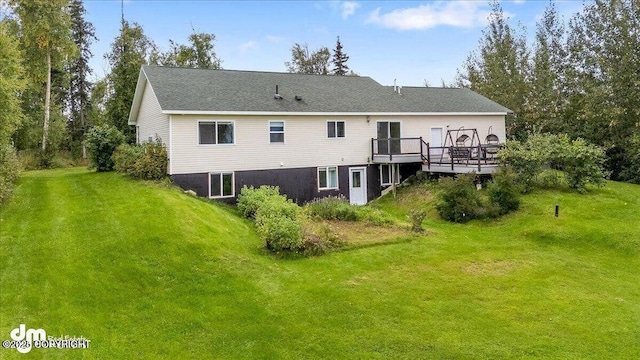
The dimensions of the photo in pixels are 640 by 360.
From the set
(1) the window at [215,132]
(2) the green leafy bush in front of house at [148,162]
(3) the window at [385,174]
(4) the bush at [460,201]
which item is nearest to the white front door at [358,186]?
(3) the window at [385,174]

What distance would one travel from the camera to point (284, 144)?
20203 millimetres

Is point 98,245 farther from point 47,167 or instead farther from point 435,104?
point 47,167

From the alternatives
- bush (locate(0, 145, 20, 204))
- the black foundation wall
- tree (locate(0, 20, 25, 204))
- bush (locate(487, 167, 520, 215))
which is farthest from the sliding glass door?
tree (locate(0, 20, 25, 204))

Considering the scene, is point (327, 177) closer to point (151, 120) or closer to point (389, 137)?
point (389, 137)

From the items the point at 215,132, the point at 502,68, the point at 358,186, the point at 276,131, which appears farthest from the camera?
the point at 502,68

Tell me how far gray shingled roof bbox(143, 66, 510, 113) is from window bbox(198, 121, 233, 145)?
71cm

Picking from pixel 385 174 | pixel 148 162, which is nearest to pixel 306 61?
pixel 385 174

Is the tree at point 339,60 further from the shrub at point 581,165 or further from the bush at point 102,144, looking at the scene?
A: the shrub at point 581,165

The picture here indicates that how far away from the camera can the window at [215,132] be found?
18.3 meters

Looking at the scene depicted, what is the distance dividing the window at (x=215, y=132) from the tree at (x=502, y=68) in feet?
71.8

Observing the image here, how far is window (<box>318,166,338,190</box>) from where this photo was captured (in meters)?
21.3

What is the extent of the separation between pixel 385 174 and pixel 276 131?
6.74 m

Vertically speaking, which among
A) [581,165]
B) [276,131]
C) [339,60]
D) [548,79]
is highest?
[339,60]

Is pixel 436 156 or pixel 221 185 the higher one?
pixel 436 156
